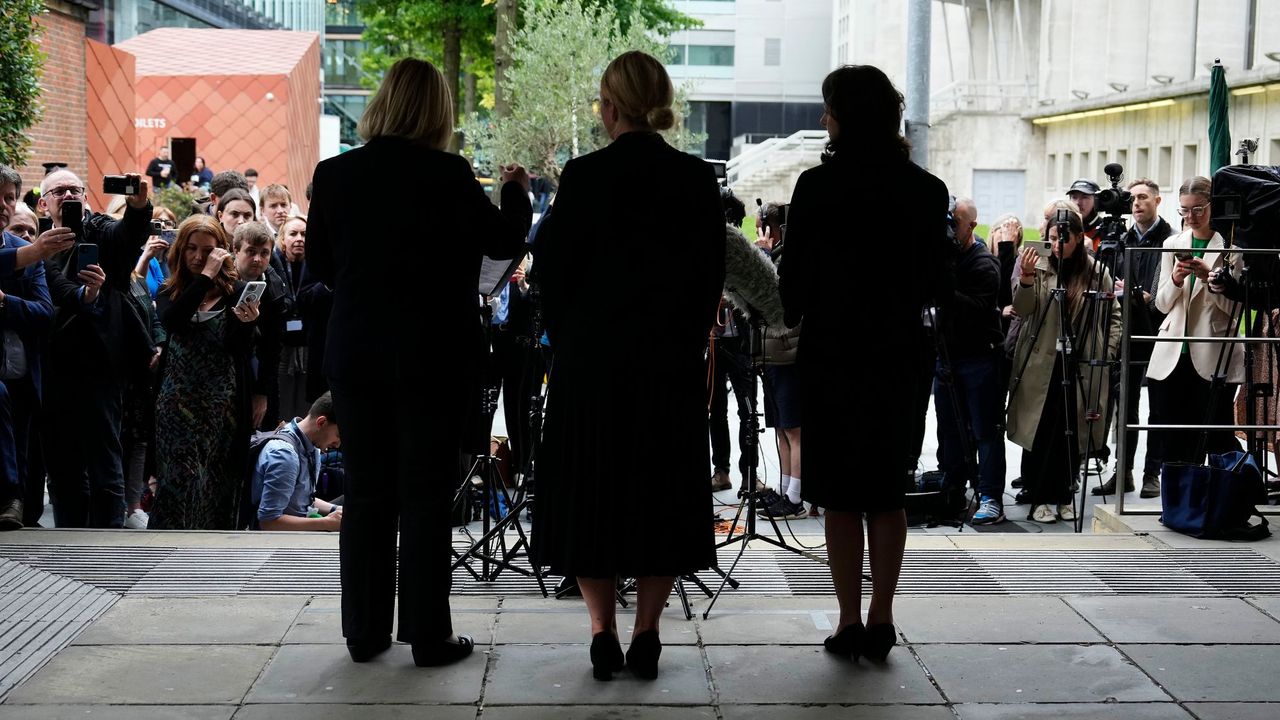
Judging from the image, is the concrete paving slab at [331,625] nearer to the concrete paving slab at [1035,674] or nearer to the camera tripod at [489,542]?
the camera tripod at [489,542]

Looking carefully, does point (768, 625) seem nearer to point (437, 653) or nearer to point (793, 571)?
point (793, 571)

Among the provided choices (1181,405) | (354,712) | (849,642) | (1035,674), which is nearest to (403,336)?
(354,712)

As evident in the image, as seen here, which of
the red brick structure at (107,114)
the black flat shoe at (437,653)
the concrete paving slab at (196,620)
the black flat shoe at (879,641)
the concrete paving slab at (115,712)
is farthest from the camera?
the red brick structure at (107,114)

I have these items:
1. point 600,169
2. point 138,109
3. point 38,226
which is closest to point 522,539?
point 600,169

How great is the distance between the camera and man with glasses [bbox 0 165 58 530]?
6965mm

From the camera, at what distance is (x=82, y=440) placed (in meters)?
7.73

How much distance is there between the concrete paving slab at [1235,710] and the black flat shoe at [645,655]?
5.25 ft

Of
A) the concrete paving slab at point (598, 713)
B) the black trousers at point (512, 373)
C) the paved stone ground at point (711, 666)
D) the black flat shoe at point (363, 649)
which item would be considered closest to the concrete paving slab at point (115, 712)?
the paved stone ground at point (711, 666)

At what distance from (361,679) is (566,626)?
90cm

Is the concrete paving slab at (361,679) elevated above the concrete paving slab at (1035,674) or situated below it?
below

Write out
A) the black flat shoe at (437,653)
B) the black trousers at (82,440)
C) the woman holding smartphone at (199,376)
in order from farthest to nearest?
the black trousers at (82,440), the woman holding smartphone at (199,376), the black flat shoe at (437,653)

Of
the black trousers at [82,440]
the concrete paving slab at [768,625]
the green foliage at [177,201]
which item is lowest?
the concrete paving slab at [768,625]

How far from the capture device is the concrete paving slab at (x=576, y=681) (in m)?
4.45

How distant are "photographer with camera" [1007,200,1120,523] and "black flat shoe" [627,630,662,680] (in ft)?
15.6
